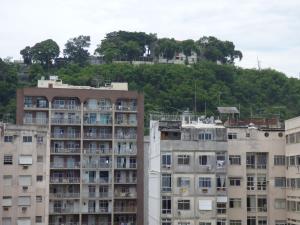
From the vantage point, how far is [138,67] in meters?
141

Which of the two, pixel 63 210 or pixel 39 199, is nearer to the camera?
pixel 39 199

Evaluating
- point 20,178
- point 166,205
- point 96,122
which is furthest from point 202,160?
point 96,122

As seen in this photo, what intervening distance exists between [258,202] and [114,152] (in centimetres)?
3455

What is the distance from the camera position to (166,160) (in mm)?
69000

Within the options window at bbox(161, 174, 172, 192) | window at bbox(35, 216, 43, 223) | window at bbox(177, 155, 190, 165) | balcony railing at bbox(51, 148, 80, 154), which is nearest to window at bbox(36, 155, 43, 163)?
window at bbox(35, 216, 43, 223)

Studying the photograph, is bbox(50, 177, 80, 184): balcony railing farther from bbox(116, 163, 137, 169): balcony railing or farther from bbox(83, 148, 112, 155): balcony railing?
bbox(116, 163, 137, 169): balcony railing

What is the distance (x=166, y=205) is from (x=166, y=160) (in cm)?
464

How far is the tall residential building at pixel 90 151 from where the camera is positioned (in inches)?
3848

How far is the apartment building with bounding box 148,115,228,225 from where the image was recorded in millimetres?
68188

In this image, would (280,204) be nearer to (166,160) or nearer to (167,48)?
(166,160)

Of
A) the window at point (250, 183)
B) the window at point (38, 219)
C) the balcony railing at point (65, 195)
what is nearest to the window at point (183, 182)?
the window at point (250, 183)

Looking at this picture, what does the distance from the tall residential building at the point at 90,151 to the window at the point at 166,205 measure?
1203 inches

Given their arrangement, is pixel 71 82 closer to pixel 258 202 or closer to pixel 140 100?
pixel 140 100

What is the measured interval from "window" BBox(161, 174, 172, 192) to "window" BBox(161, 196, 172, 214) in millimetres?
896
